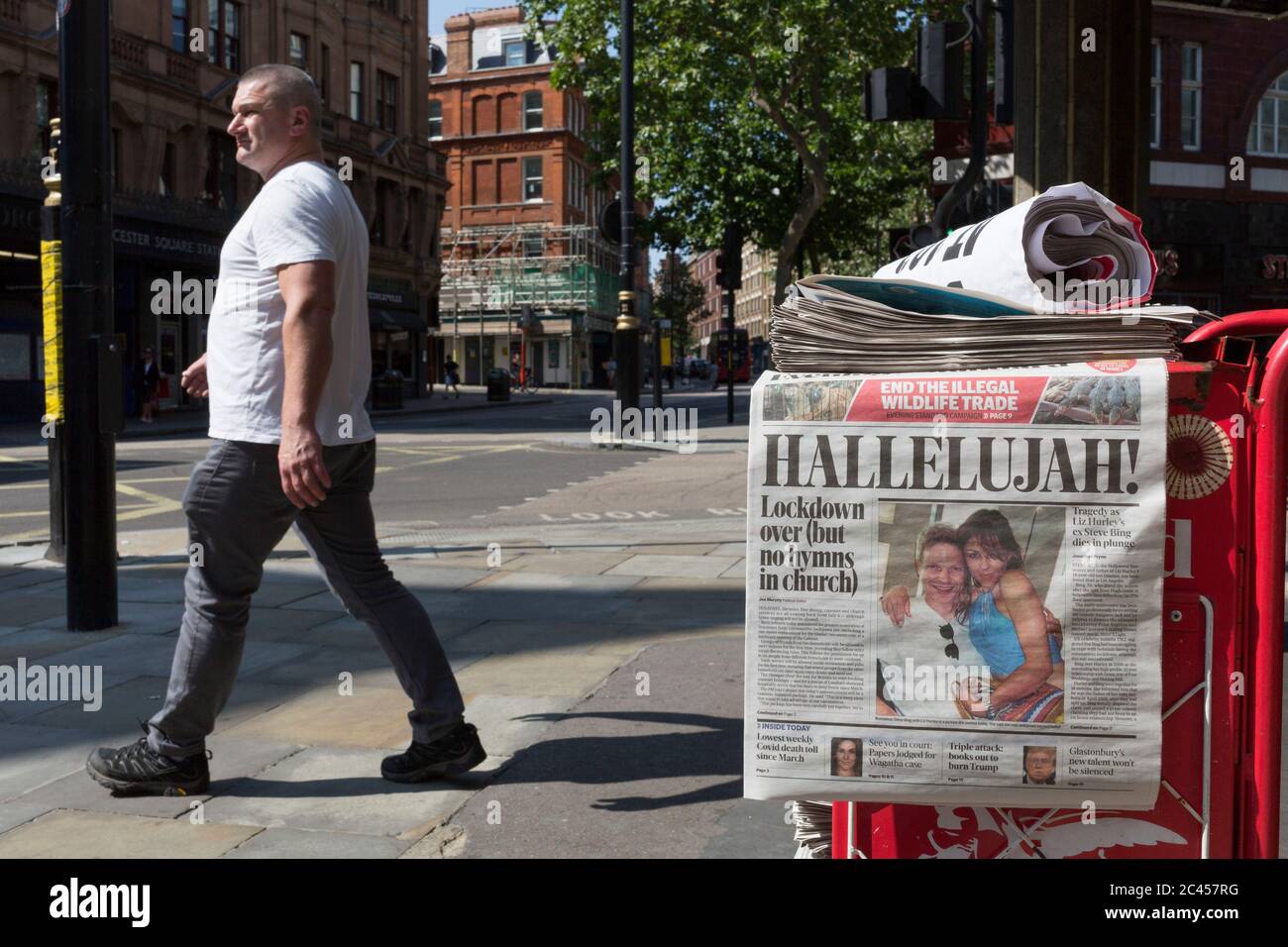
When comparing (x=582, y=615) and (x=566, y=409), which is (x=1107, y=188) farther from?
(x=566, y=409)

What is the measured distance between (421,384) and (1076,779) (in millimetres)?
44204

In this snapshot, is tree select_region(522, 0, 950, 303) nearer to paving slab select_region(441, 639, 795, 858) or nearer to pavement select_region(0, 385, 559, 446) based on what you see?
pavement select_region(0, 385, 559, 446)

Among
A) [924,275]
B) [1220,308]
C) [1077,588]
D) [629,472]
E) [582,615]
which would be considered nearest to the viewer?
[1077,588]

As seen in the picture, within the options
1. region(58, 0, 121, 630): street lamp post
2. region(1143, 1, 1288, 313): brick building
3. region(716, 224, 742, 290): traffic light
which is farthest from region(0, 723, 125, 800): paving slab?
region(1143, 1, 1288, 313): brick building

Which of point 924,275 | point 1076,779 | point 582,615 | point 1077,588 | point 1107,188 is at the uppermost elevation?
point 1107,188

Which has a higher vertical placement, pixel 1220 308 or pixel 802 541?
pixel 1220 308

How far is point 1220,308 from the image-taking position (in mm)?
25969

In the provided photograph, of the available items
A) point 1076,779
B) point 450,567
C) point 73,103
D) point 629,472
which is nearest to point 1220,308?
point 629,472

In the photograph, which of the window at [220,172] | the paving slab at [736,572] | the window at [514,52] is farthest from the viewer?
the window at [514,52]

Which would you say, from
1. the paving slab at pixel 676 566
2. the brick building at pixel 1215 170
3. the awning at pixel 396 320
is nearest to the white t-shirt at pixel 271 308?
the paving slab at pixel 676 566

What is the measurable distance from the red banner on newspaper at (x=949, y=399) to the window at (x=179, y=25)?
109 feet

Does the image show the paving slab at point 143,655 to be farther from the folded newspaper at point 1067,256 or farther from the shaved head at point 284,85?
the folded newspaper at point 1067,256

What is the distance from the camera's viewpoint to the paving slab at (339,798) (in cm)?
340
